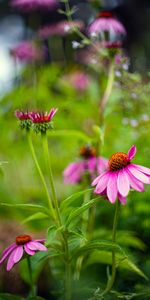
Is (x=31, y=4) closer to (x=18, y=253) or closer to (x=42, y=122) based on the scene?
(x=42, y=122)

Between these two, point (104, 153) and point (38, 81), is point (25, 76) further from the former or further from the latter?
point (104, 153)

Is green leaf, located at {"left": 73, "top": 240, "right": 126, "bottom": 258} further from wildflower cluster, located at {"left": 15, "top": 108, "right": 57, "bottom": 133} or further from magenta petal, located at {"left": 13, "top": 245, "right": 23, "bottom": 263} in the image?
wildflower cluster, located at {"left": 15, "top": 108, "right": 57, "bottom": 133}

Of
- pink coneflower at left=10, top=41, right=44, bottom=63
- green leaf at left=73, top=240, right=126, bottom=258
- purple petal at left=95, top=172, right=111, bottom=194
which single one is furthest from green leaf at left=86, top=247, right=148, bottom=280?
pink coneflower at left=10, top=41, right=44, bottom=63

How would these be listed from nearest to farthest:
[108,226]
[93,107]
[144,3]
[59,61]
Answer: [108,226] < [93,107] < [59,61] < [144,3]

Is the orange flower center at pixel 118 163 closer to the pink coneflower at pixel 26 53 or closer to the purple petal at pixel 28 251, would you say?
the purple petal at pixel 28 251

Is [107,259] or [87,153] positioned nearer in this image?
[107,259]

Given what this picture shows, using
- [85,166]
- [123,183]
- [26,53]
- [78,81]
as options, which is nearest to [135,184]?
[123,183]

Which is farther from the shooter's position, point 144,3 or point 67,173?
point 144,3

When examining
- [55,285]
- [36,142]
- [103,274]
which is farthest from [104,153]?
[55,285]
